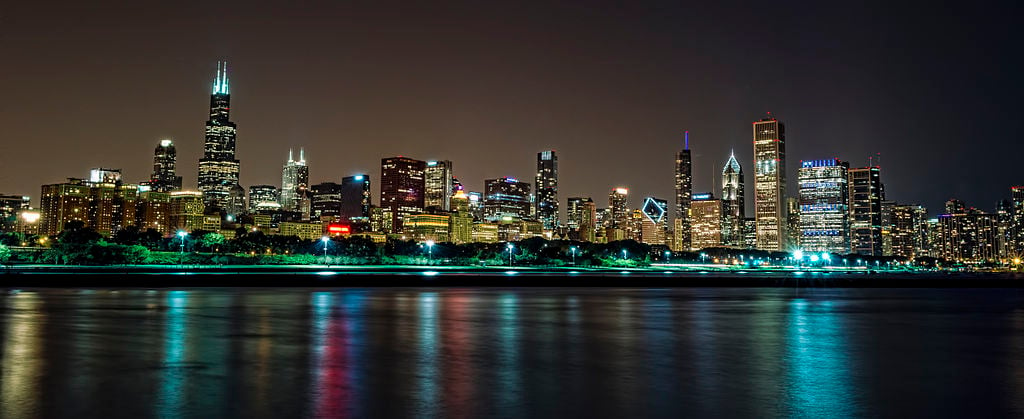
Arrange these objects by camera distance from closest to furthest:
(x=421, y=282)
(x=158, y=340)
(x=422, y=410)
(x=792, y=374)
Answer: (x=422, y=410) → (x=792, y=374) → (x=158, y=340) → (x=421, y=282)

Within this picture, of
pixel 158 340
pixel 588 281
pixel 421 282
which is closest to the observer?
pixel 158 340

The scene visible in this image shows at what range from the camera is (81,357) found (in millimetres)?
15695

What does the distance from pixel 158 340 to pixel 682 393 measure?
13123mm

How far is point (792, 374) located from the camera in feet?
45.9

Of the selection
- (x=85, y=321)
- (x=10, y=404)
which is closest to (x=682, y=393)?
(x=10, y=404)

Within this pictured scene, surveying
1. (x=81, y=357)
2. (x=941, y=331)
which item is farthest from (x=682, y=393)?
(x=941, y=331)

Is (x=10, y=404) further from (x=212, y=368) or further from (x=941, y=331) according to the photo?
(x=941, y=331)

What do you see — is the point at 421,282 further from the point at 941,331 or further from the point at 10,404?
the point at 10,404

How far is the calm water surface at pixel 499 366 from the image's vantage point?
1085cm

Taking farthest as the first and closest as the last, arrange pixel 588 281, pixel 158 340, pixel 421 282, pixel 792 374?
pixel 588 281, pixel 421 282, pixel 158 340, pixel 792 374

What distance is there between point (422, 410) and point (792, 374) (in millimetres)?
7087

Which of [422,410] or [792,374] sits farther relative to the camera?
[792,374]

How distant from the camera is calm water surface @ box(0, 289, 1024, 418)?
1085cm

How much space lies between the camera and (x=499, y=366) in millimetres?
14969
